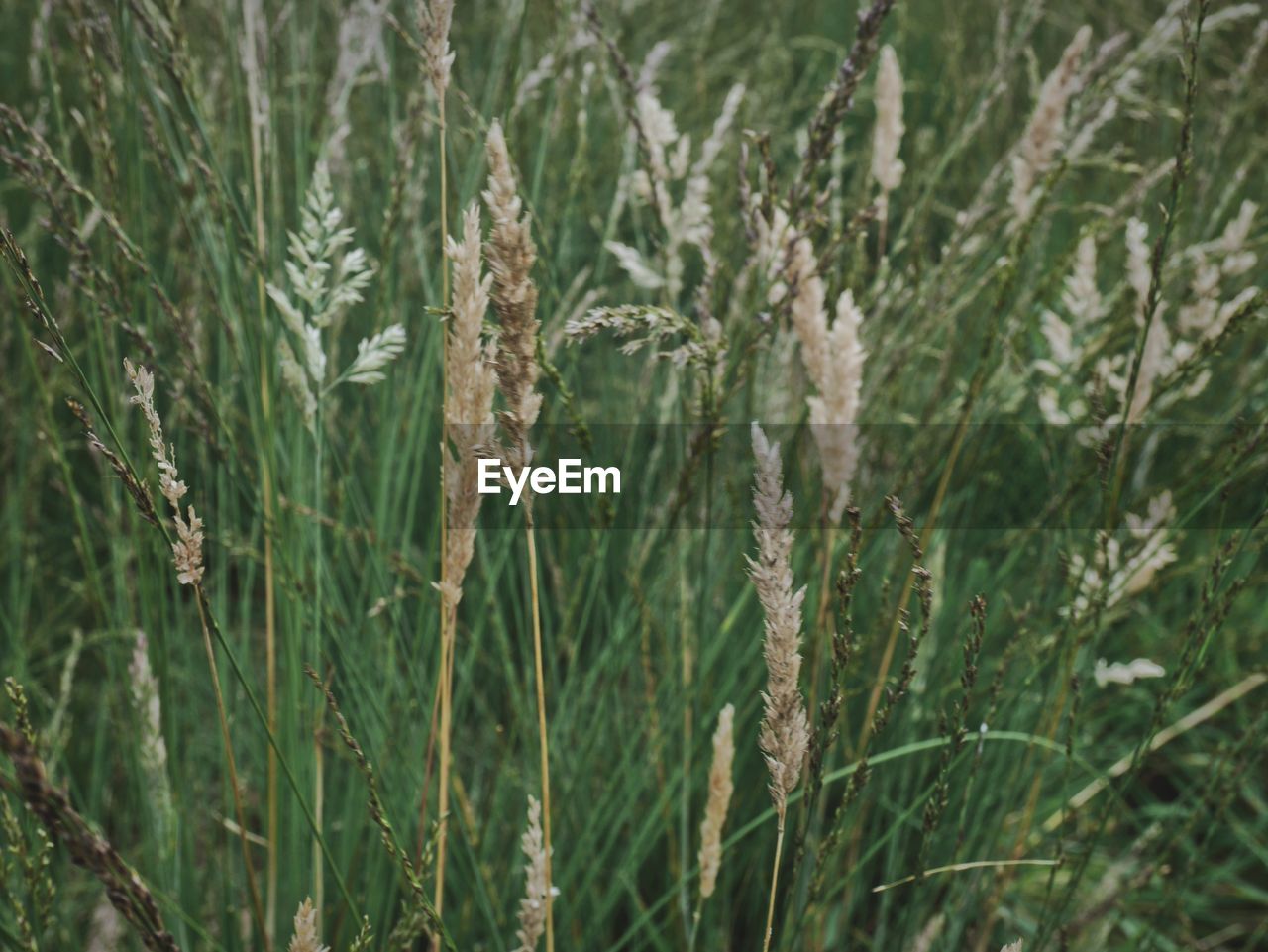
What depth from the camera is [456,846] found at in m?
1.36

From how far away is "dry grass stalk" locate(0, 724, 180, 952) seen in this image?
52 cm

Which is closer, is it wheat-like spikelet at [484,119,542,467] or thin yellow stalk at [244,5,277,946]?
wheat-like spikelet at [484,119,542,467]

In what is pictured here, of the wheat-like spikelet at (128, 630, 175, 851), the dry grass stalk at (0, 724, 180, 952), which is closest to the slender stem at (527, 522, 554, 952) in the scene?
the dry grass stalk at (0, 724, 180, 952)

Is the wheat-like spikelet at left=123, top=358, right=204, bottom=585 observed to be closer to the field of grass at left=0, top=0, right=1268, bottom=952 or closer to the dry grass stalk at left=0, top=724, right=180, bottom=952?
the field of grass at left=0, top=0, right=1268, bottom=952

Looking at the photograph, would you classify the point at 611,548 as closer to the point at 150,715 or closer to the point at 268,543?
the point at 268,543

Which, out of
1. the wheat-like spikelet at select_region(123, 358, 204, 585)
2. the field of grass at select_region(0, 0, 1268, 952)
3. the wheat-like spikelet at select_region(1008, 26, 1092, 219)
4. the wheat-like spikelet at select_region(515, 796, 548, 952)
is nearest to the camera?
the wheat-like spikelet at select_region(123, 358, 204, 585)

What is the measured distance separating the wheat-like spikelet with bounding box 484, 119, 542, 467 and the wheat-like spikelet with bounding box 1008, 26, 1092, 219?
2.88ft

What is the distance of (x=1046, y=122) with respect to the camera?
4.56 feet

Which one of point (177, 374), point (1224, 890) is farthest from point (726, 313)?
point (1224, 890)

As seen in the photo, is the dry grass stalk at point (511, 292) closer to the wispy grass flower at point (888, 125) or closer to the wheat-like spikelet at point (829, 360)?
the wheat-like spikelet at point (829, 360)

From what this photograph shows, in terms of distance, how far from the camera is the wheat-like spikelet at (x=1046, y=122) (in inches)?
53.6

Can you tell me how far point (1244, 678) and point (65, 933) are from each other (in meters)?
2.03

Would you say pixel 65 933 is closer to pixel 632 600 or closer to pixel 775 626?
pixel 632 600

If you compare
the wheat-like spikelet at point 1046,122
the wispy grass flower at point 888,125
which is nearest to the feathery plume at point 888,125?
the wispy grass flower at point 888,125
